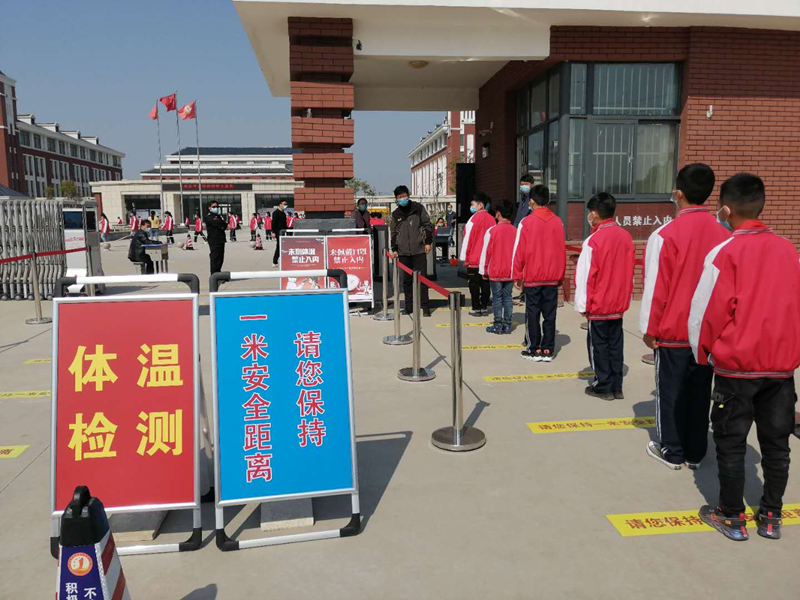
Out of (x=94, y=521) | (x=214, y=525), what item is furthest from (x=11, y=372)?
(x=94, y=521)

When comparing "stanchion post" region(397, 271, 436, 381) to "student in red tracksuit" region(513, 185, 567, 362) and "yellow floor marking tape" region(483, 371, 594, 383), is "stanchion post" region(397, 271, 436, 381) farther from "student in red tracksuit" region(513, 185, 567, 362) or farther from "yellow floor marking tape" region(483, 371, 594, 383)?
"student in red tracksuit" region(513, 185, 567, 362)

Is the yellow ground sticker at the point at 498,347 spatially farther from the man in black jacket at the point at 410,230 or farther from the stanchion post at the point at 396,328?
the man in black jacket at the point at 410,230

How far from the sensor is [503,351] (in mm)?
A: 7395

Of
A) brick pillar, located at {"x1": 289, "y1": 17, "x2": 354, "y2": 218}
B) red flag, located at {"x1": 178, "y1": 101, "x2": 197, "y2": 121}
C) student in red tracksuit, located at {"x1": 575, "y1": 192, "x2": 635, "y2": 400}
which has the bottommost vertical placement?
student in red tracksuit, located at {"x1": 575, "y1": 192, "x2": 635, "y2": 400}

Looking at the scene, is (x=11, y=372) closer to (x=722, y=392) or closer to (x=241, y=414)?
(x=241, y=414)

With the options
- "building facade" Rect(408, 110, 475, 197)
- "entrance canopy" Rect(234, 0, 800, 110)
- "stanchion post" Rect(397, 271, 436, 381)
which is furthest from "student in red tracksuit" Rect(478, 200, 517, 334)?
"building facade" Rect(408, 110, 475, 197)

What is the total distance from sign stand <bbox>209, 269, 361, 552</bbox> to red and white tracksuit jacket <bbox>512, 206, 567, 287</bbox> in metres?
3.72

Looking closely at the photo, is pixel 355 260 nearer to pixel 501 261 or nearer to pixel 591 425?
pixel 501 261

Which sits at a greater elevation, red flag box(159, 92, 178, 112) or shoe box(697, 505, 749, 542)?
red flag box(159, 92, 178, 112)

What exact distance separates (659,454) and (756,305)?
5.29 ft

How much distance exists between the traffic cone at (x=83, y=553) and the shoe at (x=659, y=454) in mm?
3435

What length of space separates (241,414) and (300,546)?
2.54 feet

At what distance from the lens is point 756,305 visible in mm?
2926

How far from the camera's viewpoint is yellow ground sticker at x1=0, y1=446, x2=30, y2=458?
441cm
